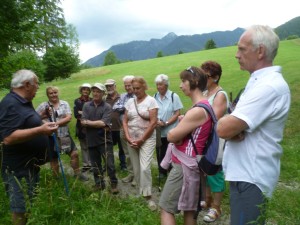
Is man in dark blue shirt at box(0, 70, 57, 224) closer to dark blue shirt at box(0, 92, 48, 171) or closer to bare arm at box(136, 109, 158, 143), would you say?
dark blue shirt at box(0, 92, 48, 171)

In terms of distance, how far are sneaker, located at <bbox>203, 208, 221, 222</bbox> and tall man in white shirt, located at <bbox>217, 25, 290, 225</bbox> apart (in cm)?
216

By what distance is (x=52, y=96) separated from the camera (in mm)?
6234

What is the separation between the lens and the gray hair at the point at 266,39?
7.37ft

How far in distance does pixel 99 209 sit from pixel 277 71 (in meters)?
2.51

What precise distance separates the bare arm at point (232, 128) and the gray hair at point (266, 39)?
0.52 metres

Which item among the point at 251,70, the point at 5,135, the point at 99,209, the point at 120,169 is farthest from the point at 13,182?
the point at 120,169

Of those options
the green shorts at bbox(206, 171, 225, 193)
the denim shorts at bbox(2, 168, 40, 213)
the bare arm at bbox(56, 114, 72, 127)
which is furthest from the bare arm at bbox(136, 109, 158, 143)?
the denim shorts at bbox(2, 168, 40, 213)


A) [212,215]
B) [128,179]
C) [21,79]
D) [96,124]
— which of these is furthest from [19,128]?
[128,179]

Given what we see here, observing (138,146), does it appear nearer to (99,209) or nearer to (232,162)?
(99,209)

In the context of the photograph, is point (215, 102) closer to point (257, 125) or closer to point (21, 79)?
point (257, 125)

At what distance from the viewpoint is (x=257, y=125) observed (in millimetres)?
2223

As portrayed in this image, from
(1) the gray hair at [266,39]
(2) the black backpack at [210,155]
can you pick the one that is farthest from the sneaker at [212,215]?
(1) the gray hair at [266,39]

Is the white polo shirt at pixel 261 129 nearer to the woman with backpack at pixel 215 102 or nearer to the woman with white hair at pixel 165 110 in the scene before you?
the woman with backpack at pixel 215 102

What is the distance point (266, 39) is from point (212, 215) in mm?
3021
